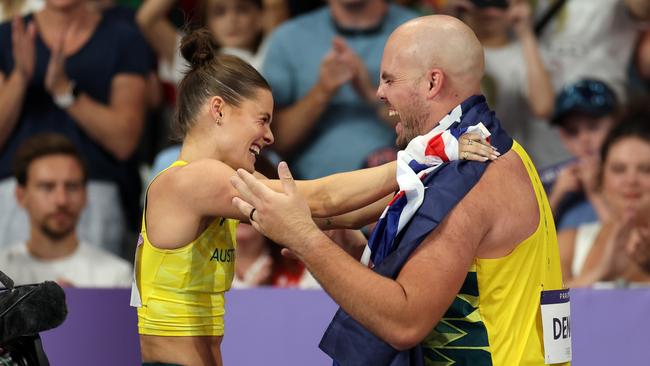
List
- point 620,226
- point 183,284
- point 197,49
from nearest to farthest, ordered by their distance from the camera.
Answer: point 183,284, point 197,49, point 620,226

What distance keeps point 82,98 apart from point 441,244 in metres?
4.03

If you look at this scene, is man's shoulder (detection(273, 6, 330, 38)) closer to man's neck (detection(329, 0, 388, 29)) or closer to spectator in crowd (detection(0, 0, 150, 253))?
man's neck (detection(329, 0, 388, 29))

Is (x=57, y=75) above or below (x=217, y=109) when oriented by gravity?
above

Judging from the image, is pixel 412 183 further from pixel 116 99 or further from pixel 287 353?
pixel 116 99

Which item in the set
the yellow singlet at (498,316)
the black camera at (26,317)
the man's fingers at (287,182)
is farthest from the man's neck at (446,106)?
the black camera at (26,317)

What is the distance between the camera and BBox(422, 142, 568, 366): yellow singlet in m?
2.87

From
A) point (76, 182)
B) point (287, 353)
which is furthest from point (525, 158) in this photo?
point (76, 182)

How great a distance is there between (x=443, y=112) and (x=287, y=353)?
5.24 feet

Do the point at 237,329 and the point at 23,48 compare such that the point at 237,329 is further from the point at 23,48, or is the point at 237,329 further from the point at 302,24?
the point at 23,48

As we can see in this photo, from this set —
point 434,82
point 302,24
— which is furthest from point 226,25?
point 434,82

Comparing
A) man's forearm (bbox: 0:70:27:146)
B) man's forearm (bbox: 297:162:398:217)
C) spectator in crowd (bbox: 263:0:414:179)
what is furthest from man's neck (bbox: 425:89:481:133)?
man's forearm (bbox: 0:70:27:146)

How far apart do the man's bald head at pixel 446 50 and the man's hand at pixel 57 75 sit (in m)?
3.68

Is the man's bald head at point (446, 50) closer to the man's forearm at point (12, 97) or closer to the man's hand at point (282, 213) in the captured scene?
the man's hand at point (282, 213)

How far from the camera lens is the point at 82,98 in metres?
6.31
